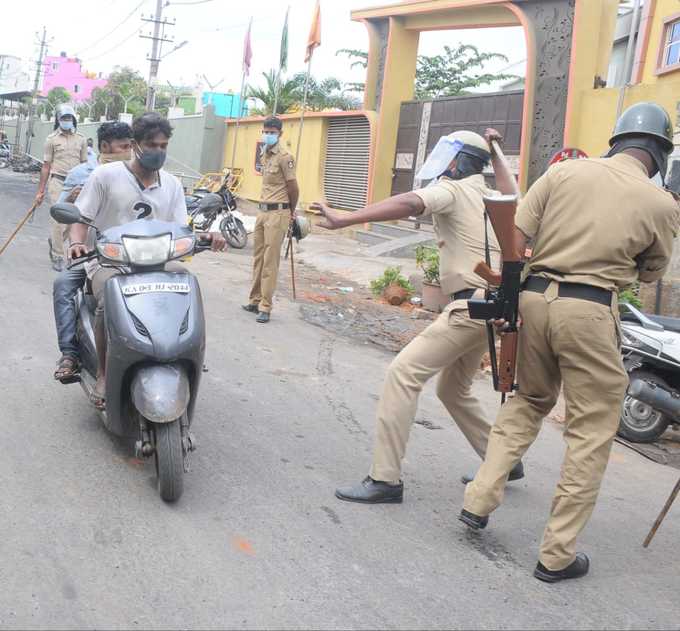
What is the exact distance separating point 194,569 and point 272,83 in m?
28.5

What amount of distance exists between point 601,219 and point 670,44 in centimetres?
1095

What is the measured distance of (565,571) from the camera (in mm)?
3371

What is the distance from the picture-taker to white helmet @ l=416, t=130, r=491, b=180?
405 cm

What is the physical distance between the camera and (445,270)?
407cm

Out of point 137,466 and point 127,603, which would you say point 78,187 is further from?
point 127,603

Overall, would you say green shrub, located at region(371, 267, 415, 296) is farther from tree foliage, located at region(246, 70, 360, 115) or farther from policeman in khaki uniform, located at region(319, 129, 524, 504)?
tree foliage, located at region(246, 70, 360, 115)

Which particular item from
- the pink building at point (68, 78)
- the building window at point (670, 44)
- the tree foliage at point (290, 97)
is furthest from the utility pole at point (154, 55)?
the pink building at point (68, 78)

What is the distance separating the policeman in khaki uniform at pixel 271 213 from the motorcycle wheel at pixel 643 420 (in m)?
3.85

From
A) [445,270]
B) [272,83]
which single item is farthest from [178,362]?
[272,83]

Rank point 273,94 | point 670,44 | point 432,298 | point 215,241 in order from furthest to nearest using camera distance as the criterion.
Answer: point 273,94 < point 670,44 < point 432,298 < point 215,241

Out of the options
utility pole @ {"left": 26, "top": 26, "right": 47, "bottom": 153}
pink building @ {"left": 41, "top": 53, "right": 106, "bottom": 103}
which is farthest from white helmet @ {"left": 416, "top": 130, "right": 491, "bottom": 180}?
pink building @ {"left": 41, "top": 53, "right": 106, "bottom": 103}

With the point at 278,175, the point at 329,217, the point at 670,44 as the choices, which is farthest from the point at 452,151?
the point at 670,44

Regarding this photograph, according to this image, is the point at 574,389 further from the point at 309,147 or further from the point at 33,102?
the point at 33,102

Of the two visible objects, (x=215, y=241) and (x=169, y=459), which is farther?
(x=215, y=241)
